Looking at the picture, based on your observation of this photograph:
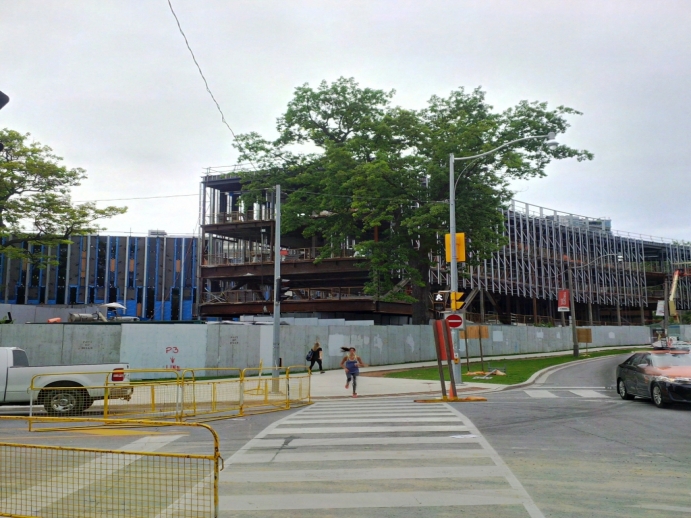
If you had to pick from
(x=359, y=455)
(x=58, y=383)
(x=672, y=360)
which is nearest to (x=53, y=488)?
(x=359, y=455)

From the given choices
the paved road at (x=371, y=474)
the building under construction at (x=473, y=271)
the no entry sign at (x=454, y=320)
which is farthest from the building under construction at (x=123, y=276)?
the paved road at (x=371, y=474)

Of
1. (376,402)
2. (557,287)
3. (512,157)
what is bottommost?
(376,402)

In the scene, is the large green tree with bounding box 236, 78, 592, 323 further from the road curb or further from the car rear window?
the car rear window

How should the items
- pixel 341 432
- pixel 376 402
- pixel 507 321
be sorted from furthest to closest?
pixel 507 321, pixel 376 402, pixel 341 432

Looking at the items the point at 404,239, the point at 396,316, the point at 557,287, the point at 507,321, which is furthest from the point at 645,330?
the point at 404,239

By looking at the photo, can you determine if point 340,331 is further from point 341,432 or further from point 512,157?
point 341,432

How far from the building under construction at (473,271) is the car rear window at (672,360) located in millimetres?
23525

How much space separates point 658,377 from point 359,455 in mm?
10431

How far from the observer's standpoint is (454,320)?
896 inches

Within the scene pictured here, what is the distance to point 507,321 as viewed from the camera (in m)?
72.0

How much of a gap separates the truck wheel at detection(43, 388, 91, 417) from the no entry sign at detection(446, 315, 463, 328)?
1162 centimetres

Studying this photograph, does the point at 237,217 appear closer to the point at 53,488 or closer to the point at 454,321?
the point at 454,321

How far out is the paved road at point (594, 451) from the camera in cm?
723

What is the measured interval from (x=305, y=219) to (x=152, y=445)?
109 ft
